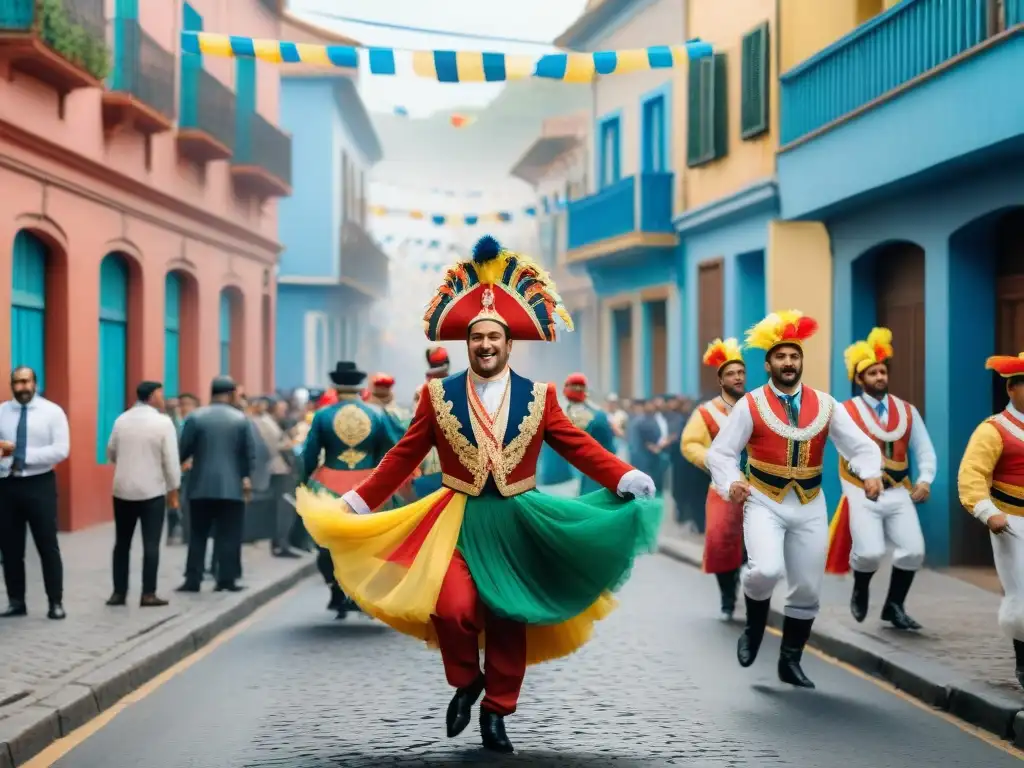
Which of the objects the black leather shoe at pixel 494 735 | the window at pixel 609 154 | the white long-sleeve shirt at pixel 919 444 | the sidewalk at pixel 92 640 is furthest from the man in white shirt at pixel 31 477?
the window at pixel 609 154

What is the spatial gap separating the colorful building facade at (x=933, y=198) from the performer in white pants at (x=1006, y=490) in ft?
16.9

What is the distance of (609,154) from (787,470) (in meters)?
24.1

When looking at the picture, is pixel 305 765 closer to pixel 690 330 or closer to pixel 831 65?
pixel 831 65

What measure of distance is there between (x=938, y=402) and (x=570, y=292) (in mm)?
27749

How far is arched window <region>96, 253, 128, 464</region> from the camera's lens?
2127cm

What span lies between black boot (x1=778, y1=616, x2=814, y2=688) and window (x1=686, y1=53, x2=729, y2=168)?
1546cm

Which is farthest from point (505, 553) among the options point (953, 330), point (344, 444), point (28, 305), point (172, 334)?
point (172, 334)

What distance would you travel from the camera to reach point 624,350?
109 feet

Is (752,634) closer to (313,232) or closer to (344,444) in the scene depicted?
(344,444)

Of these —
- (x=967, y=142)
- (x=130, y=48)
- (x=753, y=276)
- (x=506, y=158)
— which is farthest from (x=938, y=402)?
(x=506, y=158)

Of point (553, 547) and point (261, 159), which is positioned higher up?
point (261, 159)

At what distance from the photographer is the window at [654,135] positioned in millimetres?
28547

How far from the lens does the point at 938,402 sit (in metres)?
15.8

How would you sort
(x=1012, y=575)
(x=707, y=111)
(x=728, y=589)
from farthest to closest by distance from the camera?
(x=707, y=111)
(x=728, y=589)
(x=1012, y=575)
